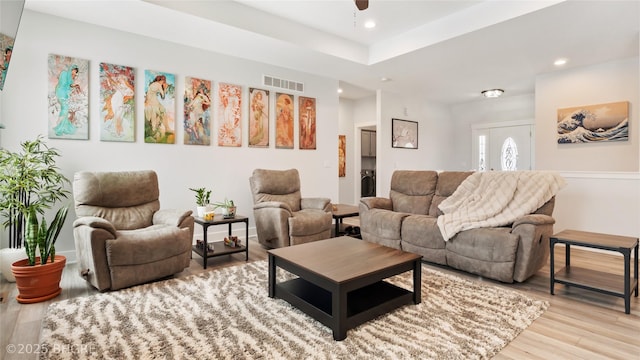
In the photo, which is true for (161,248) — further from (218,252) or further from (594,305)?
(594,305)

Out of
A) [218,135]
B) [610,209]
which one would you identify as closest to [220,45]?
[218,135]

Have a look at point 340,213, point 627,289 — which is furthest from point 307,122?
point 627,289

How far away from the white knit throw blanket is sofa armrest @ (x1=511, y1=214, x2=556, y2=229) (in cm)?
15

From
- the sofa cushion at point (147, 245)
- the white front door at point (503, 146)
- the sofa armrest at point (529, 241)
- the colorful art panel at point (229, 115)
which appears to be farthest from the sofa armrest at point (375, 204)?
the white front door at point (503, 146)

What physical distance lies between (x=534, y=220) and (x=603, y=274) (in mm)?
675

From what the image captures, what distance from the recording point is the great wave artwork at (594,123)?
4645 millimetres

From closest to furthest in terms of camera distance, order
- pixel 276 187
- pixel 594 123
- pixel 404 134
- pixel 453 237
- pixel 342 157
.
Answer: pixel 453 237
pixel 276 187
pixel 594 123
pixel 404 134
pixel 342 157

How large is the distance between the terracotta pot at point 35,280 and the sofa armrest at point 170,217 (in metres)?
0.88

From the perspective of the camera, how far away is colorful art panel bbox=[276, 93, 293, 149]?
4996 mm

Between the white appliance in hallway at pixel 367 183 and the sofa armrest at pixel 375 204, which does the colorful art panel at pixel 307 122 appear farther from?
the white appliance in hallway at pixel 367 183

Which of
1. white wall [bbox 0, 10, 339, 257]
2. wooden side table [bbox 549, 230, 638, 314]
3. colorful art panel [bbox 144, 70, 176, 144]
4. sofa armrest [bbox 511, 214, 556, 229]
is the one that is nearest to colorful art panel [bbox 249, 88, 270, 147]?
white wall [bbox 0, 10, 339, 257]

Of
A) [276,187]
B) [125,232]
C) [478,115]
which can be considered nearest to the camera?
[125,232]

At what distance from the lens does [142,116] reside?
386cm

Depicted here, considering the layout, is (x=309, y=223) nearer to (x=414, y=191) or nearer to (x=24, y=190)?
(x=414, y=191)
